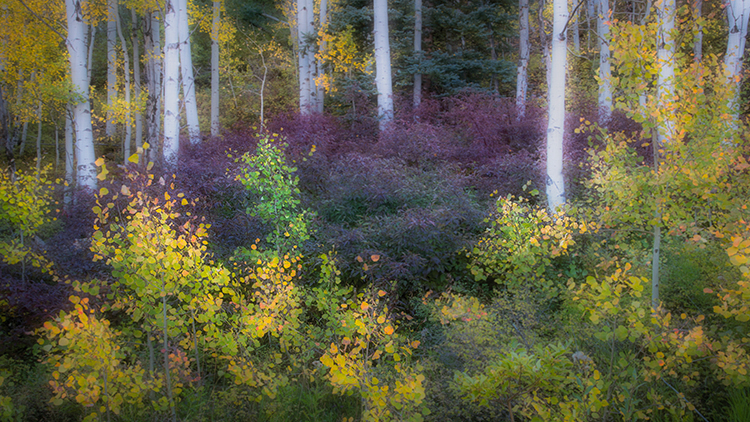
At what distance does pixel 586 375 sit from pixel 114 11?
15368 mm

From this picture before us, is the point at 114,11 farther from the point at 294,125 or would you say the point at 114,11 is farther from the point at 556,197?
the point at 556,197

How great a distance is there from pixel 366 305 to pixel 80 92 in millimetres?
8037

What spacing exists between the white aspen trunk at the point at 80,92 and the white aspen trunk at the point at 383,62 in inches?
233

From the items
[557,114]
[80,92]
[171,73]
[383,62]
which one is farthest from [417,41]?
[80,92]

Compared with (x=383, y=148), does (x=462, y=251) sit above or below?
below

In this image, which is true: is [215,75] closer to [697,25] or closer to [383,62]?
[383,62]

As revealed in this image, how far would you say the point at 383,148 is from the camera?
28.0 ft

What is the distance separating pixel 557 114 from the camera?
559cm

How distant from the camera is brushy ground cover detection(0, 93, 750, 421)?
256cm

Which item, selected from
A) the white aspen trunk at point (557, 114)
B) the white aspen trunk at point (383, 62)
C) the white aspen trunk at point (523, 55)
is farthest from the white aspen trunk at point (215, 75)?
the white aspen trunk at point (557, 114)

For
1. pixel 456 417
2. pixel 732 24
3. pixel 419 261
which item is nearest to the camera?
pixel 456 417

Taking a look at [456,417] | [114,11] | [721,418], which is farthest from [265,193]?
[114,11]

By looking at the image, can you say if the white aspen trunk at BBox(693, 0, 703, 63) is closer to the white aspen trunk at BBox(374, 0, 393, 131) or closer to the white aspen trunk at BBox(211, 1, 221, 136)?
the white aspen trunk at BBox(374, 0, 393, 131)

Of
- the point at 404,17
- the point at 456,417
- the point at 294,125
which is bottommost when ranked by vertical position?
the point at 456,417
